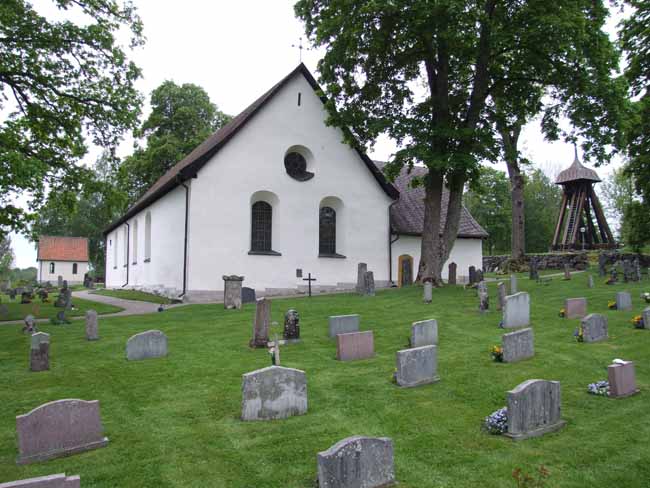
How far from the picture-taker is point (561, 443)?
5922 millimetres

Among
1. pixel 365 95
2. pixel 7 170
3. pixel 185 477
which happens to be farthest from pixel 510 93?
pixel 185 477

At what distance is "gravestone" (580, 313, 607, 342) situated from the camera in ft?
35.2

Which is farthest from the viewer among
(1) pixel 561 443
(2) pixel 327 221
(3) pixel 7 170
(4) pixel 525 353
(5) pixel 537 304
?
(2) pixel 327 221

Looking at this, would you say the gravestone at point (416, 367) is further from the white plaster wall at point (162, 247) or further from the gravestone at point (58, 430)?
the white plaster wall at point (162, 247)

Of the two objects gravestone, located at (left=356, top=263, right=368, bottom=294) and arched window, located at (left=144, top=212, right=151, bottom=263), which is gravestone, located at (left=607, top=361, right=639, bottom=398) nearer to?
gravestone, located at (left=356, top=263, right=368, bottom=294)

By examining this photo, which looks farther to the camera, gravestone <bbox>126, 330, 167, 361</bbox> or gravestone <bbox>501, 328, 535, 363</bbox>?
gravestone <bbox>126, 330, 167, 361</bbox>

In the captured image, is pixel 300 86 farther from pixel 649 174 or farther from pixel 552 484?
pixel 552 484

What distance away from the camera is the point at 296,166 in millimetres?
23906

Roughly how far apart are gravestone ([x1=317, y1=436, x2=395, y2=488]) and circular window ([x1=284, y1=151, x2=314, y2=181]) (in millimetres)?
19193

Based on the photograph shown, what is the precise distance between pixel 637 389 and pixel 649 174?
19677 mm

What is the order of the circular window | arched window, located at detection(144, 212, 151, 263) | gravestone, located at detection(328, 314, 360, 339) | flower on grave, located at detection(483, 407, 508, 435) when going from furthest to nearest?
1. arched window, located at detection(144, 212, 151, 263)
2. the circular window
3. gravestone, located at detection(328, 314, 360, 339)
4. flower on grave, located at detection(483, 407, 508, 435)

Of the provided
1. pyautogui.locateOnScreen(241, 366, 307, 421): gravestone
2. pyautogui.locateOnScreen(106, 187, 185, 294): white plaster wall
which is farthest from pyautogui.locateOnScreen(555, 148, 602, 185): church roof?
pyautogui.locateOnScreen(241, 366, 307, 421): gravestone

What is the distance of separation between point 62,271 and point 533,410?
212 feet

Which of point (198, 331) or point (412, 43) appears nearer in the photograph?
point (198, 331)
